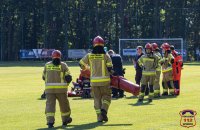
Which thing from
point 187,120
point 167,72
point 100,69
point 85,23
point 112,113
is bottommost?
point 112,113

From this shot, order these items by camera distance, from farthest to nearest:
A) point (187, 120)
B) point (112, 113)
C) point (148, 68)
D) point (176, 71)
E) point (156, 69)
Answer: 1. point (176, 71)
2. point (156, 69)
3. point (148, 68)
4. point (112, 113)
5. point (187, 120)

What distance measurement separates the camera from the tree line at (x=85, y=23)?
271 feet

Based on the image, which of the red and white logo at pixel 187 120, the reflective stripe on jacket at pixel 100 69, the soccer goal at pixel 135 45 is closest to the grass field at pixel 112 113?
the red and white logo at pixel 187 120

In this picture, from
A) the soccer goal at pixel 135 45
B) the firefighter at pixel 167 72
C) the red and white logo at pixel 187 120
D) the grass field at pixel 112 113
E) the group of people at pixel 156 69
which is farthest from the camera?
the soccer goal at pixel 135 45

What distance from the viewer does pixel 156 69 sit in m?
22.3

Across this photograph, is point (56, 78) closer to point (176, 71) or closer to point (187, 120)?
point (187, 120)

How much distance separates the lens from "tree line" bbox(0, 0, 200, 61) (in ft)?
271

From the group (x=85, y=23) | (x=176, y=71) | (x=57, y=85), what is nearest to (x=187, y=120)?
(x=57, y=85)

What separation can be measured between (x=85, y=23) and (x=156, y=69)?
63698 millimetres

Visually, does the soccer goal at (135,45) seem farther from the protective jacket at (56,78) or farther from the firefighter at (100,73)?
the protective jacket at (56,78)

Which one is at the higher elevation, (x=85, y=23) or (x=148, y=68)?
(x=85, y=23)

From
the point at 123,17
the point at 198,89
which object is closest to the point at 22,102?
the point at 198,89

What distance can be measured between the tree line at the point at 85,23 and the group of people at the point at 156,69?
5648 centimetres

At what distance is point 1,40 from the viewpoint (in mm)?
81375
